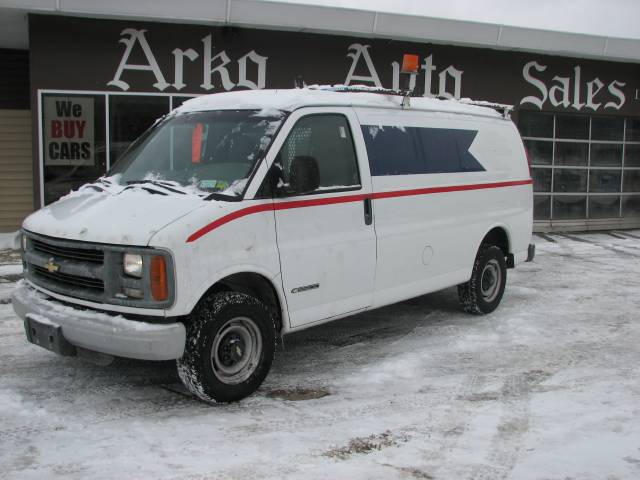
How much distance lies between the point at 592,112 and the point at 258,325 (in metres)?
13.5

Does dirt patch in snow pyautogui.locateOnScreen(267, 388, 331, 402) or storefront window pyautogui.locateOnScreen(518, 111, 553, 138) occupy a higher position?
storefront window pyautogui.locateOnScreen(518, 111, 553, 138)

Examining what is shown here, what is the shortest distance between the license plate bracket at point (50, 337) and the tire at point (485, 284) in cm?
427

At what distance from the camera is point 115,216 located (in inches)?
180

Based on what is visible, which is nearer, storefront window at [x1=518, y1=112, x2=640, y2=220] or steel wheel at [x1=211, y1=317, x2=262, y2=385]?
steel wheel at [x1=211, y1=317, x2=262, y2=385]

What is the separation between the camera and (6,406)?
4637mm

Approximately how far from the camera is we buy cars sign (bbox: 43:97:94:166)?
11523 mm

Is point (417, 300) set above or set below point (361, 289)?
below

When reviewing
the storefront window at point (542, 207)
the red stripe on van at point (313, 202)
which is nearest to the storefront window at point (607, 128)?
the storefront window at point (542, 207)

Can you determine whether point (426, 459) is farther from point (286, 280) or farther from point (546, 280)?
point (546, 280)

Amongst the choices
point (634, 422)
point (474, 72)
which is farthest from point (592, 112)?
point (634, 422)

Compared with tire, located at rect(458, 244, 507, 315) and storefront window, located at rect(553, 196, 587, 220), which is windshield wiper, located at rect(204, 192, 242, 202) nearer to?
tire, located at rect(458, 244, 507, 315)

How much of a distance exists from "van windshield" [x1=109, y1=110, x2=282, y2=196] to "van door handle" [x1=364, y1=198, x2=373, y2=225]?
1057 millimetres

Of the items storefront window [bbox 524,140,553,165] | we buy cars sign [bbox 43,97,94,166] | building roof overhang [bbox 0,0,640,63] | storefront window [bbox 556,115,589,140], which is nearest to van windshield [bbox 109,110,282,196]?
building roof overhang [bbox 0,0,640,63]

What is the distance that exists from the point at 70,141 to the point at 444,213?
7.66 meters
